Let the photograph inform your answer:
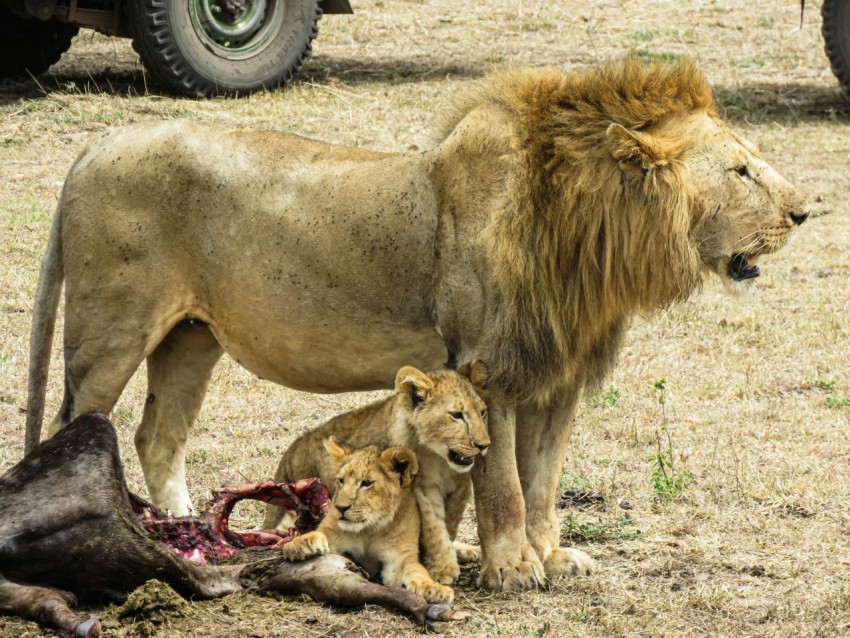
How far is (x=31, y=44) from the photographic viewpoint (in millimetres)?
11805

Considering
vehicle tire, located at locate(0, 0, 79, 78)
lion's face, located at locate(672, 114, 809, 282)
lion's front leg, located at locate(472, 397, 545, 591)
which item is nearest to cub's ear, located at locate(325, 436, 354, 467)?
lion's front leg, located at locate(472, 397, 545, 591)

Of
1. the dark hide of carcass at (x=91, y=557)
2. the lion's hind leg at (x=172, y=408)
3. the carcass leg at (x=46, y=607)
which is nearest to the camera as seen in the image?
the carcass leg at (x=46, y=607)

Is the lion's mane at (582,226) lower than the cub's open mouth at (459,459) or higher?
higher

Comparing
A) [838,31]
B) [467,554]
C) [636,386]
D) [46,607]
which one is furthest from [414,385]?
[838,31]

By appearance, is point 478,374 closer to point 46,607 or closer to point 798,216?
point 798,216

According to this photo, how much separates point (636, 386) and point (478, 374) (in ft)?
8.82

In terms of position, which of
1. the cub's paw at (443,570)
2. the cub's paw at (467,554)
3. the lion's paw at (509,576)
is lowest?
the cub's paw at (467,554)

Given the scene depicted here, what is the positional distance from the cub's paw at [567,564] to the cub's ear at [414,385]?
79cm

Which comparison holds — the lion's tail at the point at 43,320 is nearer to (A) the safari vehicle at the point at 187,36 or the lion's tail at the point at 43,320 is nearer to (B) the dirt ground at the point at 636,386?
(B) the dirt ground at the point at 636,386

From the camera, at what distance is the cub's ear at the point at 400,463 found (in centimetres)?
444

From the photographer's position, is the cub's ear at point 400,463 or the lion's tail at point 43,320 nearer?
the cub's ear at point 400,463

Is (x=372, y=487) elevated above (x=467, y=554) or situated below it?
above

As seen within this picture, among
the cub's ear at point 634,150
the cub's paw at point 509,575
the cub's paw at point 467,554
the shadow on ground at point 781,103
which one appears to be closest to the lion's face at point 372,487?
the cub's paw at point 509,575

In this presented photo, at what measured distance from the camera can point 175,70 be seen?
35.9 feet
